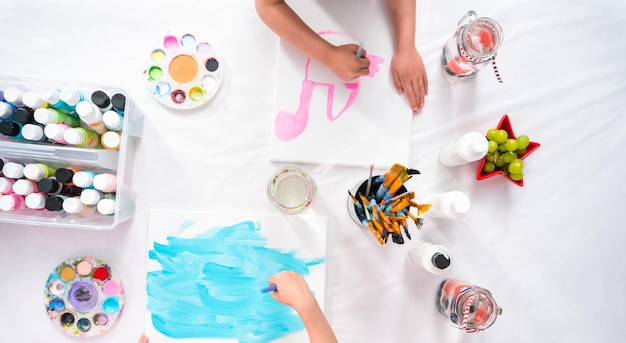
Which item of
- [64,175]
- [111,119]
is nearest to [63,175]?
[64,175]

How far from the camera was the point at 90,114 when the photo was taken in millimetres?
562

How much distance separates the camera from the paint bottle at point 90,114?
1.83 feet

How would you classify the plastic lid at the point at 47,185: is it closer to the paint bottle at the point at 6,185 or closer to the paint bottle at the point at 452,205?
the paint bottle at the point at 6,185

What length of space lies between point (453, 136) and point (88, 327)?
0.71 meters

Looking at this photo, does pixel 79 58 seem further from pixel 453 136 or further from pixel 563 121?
pixel 563 121

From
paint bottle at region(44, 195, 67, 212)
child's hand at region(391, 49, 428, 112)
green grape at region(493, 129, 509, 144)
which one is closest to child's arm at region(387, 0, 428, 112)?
child's hand at region(391, 49, 428, 112)

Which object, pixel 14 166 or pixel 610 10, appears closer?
pixel 14 166

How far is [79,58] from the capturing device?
0.67 metres

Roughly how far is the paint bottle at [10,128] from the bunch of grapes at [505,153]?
29.0 inches

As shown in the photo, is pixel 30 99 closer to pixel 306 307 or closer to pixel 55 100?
pixel 55 100

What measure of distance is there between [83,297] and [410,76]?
2.19 feet

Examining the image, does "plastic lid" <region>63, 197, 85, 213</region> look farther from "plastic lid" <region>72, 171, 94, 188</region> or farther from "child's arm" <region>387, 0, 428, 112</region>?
"child's arm" <region>387, 0, 428, 112</region>

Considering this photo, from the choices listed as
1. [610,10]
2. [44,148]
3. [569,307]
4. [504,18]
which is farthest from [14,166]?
[610,10]

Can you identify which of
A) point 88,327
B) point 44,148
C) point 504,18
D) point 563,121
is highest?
point 504,18
